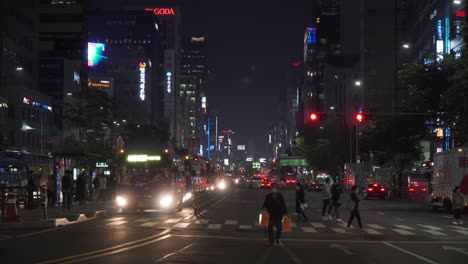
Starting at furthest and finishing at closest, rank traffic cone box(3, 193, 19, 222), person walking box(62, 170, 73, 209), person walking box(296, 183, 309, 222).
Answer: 1. person walking box(62, 170, 73, 209)
2. person walking box(296, 183, 309, 222)
3. traffic cone box(3, 193, 19, 222)

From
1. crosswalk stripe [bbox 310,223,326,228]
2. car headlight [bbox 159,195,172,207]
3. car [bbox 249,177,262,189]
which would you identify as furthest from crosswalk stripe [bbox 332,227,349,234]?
car [bbox 249,177,262,189]

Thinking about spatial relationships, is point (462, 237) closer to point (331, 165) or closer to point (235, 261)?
point (235, 261)

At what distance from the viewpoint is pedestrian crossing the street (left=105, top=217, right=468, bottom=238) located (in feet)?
83.5

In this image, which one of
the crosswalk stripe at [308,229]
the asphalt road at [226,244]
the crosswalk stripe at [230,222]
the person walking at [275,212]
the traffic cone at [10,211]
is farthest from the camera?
the crosswalk stripe at [230,222]

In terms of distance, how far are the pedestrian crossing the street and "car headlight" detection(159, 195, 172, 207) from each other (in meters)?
3.41

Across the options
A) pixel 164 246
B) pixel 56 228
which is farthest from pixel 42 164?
pixel 164 246

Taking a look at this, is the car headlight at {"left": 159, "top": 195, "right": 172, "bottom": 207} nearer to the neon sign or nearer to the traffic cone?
the traffic cone

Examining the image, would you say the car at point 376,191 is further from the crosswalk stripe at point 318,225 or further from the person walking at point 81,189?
the crosswalk stripe at point 318,225

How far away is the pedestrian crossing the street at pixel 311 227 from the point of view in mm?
25453

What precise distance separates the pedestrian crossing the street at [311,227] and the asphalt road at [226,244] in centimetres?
3

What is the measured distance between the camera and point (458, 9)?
73500 mm

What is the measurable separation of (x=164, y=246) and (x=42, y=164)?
31.7 m

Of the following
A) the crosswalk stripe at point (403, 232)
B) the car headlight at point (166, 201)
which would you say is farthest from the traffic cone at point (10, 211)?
the crosswalk stripe at point (403, 232)

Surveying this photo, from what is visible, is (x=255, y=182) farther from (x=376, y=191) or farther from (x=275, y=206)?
(x=275, y=206)
